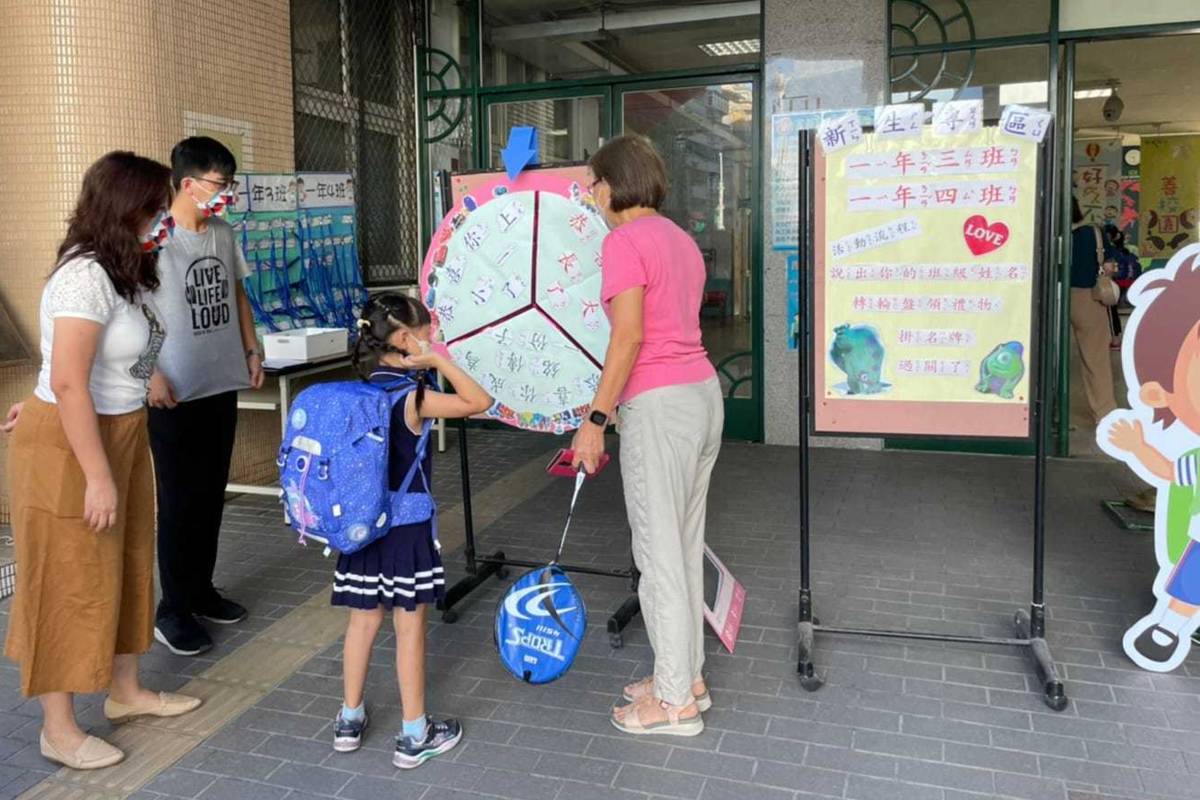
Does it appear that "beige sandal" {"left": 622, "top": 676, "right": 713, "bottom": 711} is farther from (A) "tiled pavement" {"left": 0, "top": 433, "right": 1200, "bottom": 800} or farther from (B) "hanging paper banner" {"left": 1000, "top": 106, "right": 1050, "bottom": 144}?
(B) "hanging paper banner" {"left": 1000, "top": 106, "right": 1050, "bottom": 144}

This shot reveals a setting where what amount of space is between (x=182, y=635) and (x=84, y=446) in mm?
1161

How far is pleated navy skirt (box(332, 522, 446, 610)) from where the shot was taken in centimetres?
268

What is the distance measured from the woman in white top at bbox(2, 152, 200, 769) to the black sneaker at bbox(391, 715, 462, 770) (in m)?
0.76

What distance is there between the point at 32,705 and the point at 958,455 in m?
5.21

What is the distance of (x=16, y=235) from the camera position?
4.73m

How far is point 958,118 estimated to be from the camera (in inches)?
118

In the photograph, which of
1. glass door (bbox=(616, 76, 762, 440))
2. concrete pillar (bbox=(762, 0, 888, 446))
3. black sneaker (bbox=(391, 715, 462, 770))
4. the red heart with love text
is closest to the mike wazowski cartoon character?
the red heart with love text

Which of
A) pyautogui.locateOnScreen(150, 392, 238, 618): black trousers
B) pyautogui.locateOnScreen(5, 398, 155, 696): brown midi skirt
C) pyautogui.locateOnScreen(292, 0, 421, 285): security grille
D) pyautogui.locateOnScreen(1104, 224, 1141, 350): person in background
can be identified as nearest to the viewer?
pyautogui.locateOnScreen(5, 398, 155, 696): brown midi skirt

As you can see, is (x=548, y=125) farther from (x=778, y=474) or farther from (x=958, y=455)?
(x=958, y=455)

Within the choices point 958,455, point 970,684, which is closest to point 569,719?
point 970,684

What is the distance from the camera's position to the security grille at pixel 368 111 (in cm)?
612

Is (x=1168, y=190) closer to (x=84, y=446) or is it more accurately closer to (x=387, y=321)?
(x=387, y=321)

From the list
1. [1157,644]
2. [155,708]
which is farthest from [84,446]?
[1157,644]

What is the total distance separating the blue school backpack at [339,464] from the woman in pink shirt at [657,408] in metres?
0.53
